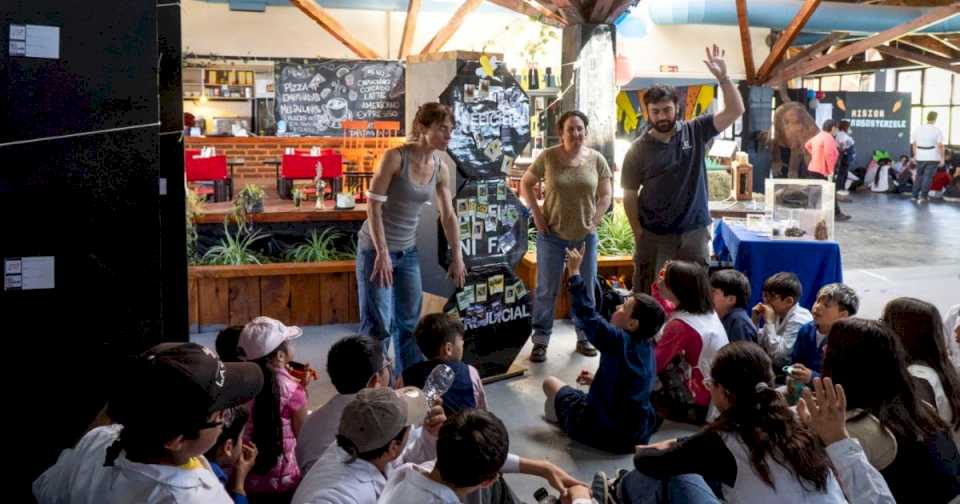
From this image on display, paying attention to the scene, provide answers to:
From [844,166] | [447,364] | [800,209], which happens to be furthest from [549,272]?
[844,166]

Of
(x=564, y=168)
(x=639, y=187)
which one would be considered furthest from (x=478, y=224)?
(x=639, y=187)

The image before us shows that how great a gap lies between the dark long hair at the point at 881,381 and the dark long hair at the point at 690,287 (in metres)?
1.34

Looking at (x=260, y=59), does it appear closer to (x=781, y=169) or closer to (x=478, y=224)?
(x=781, y=169)

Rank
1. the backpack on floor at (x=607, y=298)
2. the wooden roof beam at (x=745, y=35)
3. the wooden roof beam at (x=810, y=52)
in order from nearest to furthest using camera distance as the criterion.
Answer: the backpack on floor at (x=607, y=298), the wooden roof beam at (x=745, y=35), the wooden roof beam at (x=810, y=52)

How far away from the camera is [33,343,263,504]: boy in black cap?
5.98 feet

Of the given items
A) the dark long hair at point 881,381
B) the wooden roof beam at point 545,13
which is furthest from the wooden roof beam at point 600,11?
Answer: the dark long hair at point 881,381

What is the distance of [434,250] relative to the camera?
18.4ft

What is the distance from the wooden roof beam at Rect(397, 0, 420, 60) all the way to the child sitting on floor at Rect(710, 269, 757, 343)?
8152 mm

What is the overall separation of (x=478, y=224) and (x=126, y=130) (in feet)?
6.84

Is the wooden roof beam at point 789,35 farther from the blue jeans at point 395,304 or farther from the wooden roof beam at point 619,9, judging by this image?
the blue jeans at point 395,304

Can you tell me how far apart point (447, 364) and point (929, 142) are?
13.8m

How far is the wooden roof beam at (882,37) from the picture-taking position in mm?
11672

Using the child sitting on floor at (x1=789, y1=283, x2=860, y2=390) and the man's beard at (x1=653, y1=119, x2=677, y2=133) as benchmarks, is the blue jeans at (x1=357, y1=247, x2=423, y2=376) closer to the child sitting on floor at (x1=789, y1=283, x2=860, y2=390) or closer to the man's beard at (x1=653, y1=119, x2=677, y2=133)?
the man's beard at (x1=653, y1=119, x2=677, y2=133)

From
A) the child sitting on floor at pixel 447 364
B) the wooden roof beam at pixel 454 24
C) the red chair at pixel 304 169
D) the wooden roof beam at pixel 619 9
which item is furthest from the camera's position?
the wooden roof beam at pixel 454 24
